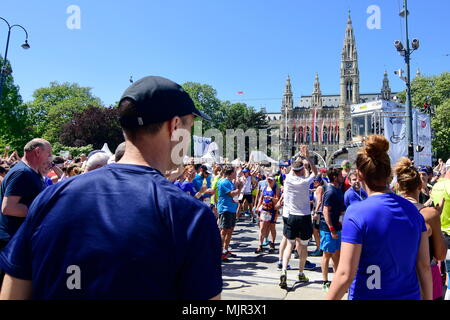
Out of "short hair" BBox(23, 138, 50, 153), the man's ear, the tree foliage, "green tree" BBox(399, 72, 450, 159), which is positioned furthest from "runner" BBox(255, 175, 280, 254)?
"green tree" BBox(399, 72, 450, 159)

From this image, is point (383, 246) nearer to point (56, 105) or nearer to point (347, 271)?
point (347, 271)

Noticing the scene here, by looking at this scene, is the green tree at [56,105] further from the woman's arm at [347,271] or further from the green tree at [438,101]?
the woman's arm at [347,271]

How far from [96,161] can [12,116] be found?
146ft

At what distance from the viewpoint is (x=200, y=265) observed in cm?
123

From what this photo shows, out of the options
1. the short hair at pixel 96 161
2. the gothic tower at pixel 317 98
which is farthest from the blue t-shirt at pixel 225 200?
the gothic tower at pixel 317 98

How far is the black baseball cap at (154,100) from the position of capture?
1.43m

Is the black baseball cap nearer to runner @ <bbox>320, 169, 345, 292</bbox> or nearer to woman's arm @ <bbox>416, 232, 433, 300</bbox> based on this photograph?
woman's arm @ <bbox>416, 232, 433, 300</bbox>

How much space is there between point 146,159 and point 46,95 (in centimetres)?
7808

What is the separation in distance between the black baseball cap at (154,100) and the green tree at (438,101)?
5996 cm

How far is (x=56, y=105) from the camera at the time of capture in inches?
2660

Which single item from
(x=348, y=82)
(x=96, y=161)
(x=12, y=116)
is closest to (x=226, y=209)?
(x=96, y=161)

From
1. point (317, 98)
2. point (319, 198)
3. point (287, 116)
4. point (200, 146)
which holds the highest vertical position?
point (317, 98)
